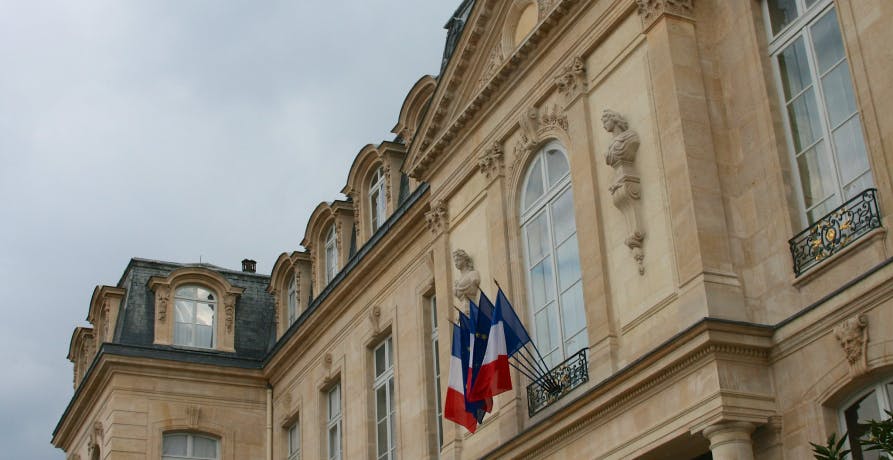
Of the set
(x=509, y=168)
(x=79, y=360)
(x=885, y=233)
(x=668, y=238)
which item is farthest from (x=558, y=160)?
(x=79, y=360)

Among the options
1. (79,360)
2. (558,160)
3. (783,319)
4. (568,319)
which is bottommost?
(783,319)

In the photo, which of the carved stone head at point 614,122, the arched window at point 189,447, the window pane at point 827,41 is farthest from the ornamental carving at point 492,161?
the arched window at point 189,447

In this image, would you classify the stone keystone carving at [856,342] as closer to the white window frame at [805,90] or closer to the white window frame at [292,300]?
the white window frame at [805,90]

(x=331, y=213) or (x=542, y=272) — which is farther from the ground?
(x=331, y=213)

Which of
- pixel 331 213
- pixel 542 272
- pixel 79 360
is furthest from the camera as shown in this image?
pixel 79 360

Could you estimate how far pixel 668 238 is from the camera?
1417 centimetres

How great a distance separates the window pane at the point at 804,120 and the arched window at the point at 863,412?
261 centimetres

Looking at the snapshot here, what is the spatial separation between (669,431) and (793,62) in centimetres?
387

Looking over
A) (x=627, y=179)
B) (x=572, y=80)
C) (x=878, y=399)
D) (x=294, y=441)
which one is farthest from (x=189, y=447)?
(x=878, y=399)

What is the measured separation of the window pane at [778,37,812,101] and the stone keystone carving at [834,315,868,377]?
2666 mm

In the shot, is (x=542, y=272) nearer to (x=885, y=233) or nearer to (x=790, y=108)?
(x=790, y=108)

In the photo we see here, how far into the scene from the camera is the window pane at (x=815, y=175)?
13.1 m

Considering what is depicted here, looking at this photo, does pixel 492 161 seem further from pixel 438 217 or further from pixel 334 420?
pixel 334 420

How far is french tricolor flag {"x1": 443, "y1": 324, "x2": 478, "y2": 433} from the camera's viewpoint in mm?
16531
